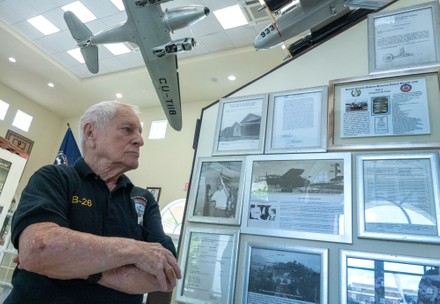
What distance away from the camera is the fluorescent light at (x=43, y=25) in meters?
6.08

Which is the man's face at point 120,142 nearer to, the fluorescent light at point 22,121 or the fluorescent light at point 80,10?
the fluorescent light at point 80,10

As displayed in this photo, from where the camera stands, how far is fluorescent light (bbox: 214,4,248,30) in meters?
5.07

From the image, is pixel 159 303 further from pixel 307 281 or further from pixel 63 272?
pixel 63 272

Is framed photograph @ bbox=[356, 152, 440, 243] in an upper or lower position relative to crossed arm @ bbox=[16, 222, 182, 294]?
upper

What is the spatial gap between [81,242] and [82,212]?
8.3 inches

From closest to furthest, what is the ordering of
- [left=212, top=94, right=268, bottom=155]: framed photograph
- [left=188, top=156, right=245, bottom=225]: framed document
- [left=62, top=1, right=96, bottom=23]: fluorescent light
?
[left=188, top=156, right=245, bottom=225]: framed document < [left=212, top=94, right=268, bottom=155]: framed photograph < [left=62, top=1, right=96, bottom=23]: fluorescent light

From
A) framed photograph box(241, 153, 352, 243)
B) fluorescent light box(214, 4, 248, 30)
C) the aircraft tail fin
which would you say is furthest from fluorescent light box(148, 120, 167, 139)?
framed photograph box(241, 153, 352, 243)

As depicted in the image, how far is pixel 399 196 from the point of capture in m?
1.30

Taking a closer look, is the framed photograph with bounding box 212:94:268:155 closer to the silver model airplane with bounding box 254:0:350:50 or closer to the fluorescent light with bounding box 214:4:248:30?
the silver model airplane with bounding box 254:0:350:50

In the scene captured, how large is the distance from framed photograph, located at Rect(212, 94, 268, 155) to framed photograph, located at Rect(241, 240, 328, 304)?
577 millimetres

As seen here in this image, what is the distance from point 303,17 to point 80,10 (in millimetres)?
5059

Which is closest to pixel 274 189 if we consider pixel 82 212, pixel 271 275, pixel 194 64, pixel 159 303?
pixel 271 275

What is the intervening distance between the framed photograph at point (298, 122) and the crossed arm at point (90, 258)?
3.37 feet

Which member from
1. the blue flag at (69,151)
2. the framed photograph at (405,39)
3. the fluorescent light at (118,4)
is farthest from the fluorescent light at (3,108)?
the framed photograph at (405,39)
